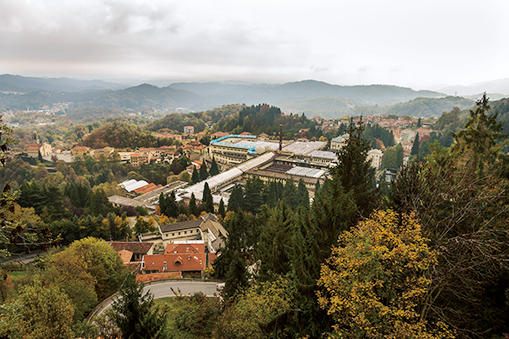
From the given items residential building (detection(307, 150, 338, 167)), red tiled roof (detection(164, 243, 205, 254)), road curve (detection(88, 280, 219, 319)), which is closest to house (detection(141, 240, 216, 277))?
red tiled roof (detection(164, 243, 205, 254))

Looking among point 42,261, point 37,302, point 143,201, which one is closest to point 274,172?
point 143,201

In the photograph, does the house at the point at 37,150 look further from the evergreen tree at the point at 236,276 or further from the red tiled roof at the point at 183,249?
the evergreen tree at the point at 236,276

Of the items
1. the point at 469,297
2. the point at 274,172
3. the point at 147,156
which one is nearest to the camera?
the point at 469,297

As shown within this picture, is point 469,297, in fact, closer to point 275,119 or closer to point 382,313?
point 382,313

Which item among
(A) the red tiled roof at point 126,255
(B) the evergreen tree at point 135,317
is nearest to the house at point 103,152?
(A) the red tiled roof at point 126,255

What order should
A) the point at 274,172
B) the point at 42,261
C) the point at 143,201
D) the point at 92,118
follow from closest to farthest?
the point at 42,261 → the point at 143,201 → the point at 274,172 → the point at 92,118

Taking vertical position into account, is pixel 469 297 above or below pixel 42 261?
below

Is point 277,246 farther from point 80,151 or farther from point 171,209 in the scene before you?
point 80,151
